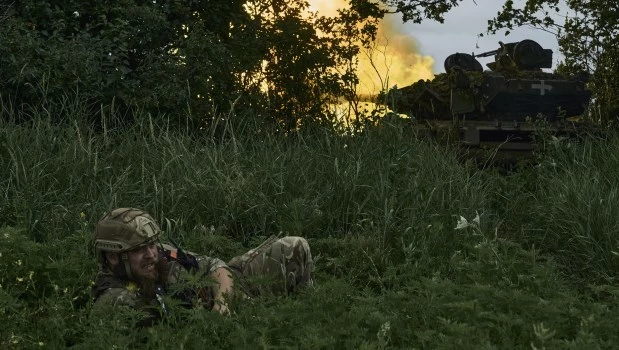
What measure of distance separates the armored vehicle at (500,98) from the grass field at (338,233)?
3986 millimetres

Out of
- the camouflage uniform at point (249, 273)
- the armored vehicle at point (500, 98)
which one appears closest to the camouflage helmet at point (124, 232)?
the camouflage uniform at point (249, 273)

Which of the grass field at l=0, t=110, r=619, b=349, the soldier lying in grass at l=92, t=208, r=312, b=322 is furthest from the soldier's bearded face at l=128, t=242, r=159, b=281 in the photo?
the grass field at l=0, t=110, r=619, b=349

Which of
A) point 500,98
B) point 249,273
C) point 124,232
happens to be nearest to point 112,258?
point 124,232

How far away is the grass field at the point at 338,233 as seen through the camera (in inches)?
229

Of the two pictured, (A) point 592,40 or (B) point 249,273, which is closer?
(B) point 249,273

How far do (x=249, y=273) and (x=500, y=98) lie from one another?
34.2 ft

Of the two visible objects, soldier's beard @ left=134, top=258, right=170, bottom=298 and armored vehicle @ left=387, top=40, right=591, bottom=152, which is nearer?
soldier's beard @ left=134, top=258, right=170, bottom=298

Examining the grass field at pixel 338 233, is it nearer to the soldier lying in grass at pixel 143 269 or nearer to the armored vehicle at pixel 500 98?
A: the soldier lying in grass at pixel 143 269

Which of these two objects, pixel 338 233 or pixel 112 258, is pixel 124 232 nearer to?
pixel 112 258

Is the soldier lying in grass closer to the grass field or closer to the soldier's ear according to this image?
the soldier's ear

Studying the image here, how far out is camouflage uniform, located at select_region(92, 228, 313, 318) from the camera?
6.54m

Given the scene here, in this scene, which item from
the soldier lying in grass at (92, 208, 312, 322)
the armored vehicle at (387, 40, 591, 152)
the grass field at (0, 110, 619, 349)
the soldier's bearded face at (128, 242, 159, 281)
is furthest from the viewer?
the armored vehicle at (387, 40, 591, 152)

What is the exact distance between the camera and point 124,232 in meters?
6.72

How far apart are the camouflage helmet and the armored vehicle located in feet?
32.2
